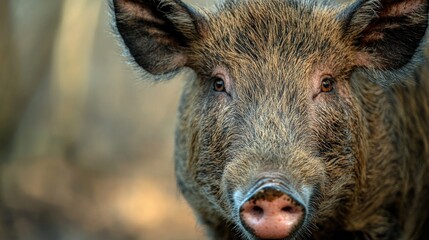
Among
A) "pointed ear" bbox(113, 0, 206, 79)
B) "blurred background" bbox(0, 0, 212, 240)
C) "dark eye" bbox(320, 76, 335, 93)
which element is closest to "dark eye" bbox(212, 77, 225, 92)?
"pointed ear" bbox(113, 0, 206, 79)

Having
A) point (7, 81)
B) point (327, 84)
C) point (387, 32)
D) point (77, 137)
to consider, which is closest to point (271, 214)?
point (327, 84)

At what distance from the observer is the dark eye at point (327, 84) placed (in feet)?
26.1

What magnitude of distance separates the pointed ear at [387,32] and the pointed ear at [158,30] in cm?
119

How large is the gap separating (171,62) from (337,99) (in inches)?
55.1

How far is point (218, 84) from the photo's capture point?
320 inches

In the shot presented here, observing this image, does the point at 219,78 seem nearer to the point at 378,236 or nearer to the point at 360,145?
the point at 360,145

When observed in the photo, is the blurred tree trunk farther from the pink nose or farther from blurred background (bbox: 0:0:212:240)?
the pink nose

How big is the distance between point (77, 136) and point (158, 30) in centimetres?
961

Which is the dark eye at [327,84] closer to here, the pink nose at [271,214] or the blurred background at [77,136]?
the pink nose at [271,214]

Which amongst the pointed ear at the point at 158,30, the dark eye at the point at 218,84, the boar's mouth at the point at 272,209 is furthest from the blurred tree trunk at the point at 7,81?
the boar's mouth at the point at 272,209

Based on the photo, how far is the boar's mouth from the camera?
21.8 ft

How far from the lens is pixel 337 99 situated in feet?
26.5

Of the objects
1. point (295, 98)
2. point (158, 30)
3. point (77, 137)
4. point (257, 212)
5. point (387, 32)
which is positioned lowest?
point (77, 137)

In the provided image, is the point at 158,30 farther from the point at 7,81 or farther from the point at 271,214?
the point at 7,81
